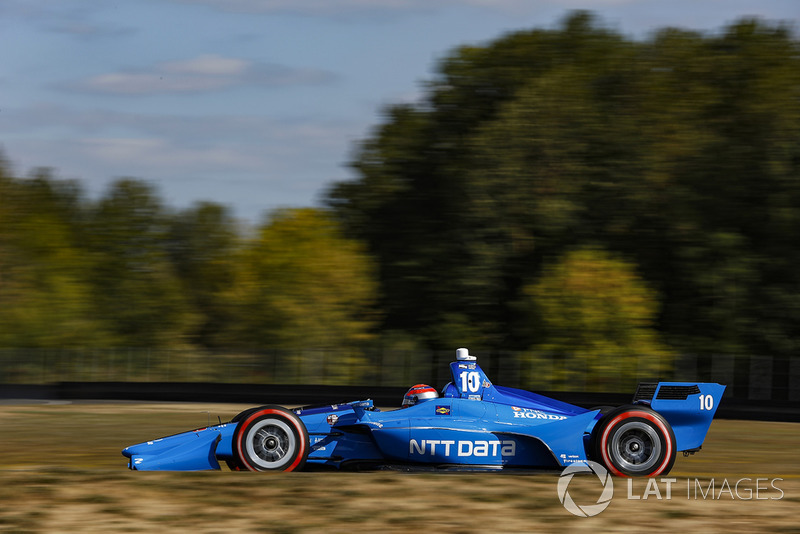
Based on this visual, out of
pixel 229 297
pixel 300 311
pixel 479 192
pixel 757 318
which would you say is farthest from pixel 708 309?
pixel 229 297

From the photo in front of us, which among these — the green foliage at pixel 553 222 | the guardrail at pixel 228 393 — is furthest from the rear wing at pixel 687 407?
the green foliage at pixel 553 222

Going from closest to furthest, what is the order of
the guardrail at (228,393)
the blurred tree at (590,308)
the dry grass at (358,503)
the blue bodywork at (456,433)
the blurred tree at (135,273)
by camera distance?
the dry grass at (358,503) → the blue bodywork at (456,433) → the guardrail at (228,393) → the blurred tree at (590,308) → the blurred tree at (135,273)

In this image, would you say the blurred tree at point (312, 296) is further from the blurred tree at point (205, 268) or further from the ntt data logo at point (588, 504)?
the ntt data logo at point (588, 504)

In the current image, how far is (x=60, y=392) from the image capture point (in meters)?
21.8

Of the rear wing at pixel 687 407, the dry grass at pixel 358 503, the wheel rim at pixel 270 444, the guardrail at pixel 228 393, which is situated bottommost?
the guardrail at pixel 228 393

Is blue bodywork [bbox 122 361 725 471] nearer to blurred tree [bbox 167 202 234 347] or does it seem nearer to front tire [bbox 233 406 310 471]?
front tire [bbox 233 406 310 471]

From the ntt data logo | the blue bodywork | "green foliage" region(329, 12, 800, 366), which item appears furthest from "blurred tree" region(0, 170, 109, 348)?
the ntt data logo

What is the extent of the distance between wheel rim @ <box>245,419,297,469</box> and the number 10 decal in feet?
6.26

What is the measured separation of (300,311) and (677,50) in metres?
20.0

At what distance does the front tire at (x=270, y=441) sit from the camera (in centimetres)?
940

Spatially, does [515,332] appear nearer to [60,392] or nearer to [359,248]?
[359,248]

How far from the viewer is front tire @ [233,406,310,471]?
30.8ft

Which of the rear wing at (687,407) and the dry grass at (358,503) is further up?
the rear wing at (687,407)

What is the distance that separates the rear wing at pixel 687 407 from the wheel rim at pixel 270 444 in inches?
149
